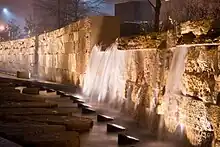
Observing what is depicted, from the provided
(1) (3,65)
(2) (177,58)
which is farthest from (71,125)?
(1) (3,65)

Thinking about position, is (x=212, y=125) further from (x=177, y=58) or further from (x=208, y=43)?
(x=177, y=58)

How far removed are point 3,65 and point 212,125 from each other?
76.9 feet

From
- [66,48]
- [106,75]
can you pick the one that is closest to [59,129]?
[106,75]

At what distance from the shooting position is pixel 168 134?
4.49 meters

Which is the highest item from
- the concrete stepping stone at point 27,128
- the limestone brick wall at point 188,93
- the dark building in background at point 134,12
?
the dark building in background at point 134,12

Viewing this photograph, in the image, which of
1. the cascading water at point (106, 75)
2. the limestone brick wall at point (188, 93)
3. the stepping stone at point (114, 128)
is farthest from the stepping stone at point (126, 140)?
the cascading water at point (106, 75)

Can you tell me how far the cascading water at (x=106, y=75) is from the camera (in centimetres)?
712

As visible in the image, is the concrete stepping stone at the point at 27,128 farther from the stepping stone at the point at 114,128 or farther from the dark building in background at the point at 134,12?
the dark building in background at the point at 134,12

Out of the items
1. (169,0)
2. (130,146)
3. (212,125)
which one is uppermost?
(169,0)

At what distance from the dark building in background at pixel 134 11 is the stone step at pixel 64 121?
1070 centimetres

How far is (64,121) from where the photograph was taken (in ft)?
14.9

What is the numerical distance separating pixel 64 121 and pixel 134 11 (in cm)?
1131

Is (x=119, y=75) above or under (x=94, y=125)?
above

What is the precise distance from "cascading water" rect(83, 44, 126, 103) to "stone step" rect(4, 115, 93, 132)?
6.98 feet
